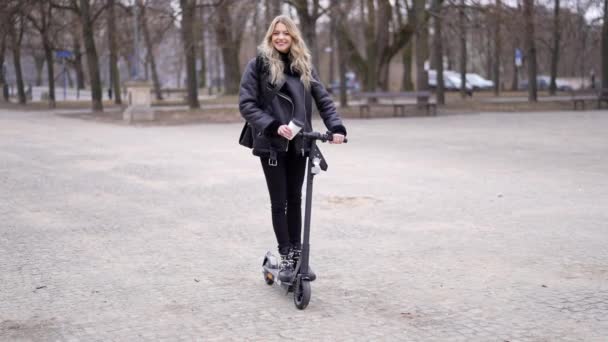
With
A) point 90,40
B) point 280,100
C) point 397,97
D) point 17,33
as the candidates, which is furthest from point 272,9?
point 280,100

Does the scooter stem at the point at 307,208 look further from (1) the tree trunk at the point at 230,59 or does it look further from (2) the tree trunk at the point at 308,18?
(1) the tree trunk at the point at 230,59

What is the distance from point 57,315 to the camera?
187 inches

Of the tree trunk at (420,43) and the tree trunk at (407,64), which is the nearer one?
the tree trunk at (420,43)

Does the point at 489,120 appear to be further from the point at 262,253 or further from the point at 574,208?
the point at 262,253

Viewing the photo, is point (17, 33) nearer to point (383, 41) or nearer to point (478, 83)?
point (383, 41)

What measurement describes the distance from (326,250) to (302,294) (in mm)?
1642

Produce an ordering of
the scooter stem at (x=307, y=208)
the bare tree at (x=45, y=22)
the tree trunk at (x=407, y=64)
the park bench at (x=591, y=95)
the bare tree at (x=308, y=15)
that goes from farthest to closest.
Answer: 1. the tree trunk at (x=407, y=64)
2. the bare tree at (x=45, y=22)
3. the park bench at (x=591, y=95)
4. the bare tree at (x=308, y=15)
5. the scooter stem at (x=307, y=208)

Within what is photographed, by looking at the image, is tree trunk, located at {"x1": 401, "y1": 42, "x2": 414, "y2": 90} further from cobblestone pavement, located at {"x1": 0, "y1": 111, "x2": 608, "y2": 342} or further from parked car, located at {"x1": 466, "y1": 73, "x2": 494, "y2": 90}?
cobblestone pavement, located at {"x1": 0, "y1": 111, "x2": 608, "y2": 342}

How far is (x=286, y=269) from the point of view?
5133 millimetres

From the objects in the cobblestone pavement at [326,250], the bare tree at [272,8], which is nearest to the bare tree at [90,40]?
the bare tree at [272,8]

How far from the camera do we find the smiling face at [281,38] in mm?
4941

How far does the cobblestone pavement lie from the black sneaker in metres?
0.15

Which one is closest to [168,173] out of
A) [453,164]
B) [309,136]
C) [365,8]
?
[453,164]

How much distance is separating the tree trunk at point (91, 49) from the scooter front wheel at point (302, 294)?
25.9m
